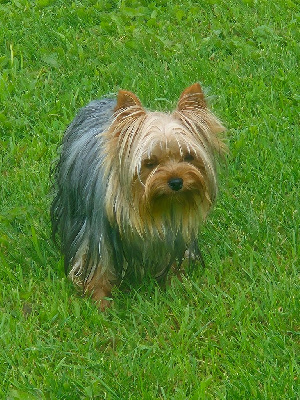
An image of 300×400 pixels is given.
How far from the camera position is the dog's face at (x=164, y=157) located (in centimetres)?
362

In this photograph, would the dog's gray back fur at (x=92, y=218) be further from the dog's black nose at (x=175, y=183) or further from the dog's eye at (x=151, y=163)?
the dog's black nose at (x=175, y=183)

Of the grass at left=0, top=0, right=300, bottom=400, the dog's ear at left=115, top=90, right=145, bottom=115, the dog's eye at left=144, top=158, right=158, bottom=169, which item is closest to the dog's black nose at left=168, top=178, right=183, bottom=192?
the dog's eye at left=144, top=158, right=158, bottom=169

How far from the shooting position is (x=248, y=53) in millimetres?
6492

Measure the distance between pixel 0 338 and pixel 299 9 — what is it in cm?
433

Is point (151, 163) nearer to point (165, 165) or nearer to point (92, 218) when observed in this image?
point (165, 165)

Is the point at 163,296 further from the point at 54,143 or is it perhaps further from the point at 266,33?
the point at 266,33

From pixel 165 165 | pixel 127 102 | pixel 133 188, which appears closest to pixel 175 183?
pixel 165 165

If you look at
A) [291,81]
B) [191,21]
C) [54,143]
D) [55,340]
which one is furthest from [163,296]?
[191,21]

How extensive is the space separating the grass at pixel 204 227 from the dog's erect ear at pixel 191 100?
67cm

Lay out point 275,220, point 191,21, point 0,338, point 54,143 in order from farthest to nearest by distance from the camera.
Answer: point 191,21, point 54,143, point 275,220, point 0,338

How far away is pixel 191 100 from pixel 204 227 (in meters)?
1.11

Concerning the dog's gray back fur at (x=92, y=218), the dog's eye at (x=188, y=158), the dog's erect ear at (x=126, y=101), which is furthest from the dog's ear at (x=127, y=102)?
the dog's eye at (x=188, y=158)

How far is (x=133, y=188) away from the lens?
3709 millimetres

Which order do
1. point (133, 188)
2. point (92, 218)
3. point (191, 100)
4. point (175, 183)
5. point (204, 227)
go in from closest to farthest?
point (175, 183), point (133, 188), point (191, 100), point (92, 218), point (204, 227)
